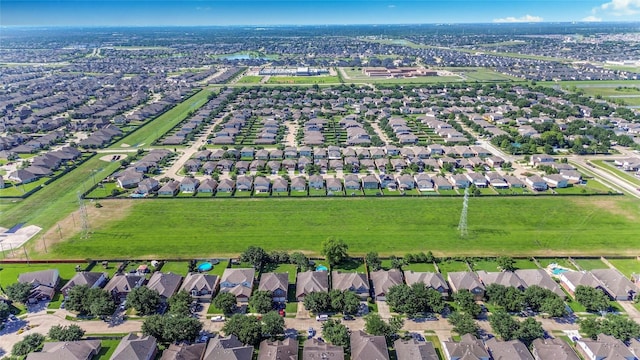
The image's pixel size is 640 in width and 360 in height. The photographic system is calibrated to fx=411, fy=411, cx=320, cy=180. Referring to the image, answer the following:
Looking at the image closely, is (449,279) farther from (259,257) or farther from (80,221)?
(80,221)

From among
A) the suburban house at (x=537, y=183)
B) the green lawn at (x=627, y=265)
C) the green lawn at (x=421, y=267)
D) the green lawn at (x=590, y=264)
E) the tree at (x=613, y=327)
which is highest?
the suburban house at (x=537, y=183)

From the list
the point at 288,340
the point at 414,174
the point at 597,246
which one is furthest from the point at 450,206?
the point at 288,340

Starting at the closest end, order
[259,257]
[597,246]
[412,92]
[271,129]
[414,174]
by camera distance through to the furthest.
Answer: [259,257], [597,246], [414,174], [271,129], [412,92]

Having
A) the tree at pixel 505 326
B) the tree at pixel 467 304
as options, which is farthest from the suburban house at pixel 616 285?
the tree at pixel 467 304

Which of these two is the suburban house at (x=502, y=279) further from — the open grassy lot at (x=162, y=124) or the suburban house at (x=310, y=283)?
the open grassy lot at (x=162, y=124)

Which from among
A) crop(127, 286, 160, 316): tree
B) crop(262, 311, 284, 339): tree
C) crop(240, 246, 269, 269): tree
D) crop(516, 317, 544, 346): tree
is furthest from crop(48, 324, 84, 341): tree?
crop(516, 317, 544, 346): tree

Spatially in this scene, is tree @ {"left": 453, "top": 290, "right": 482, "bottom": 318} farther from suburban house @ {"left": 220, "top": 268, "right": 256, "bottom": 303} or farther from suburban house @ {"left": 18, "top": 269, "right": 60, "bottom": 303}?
suburban house @ {"left": 18, "top": 269, "right": 60, "bottom": 303}
